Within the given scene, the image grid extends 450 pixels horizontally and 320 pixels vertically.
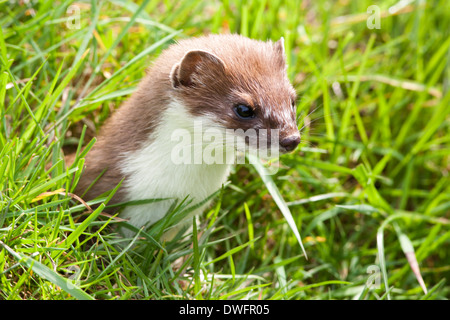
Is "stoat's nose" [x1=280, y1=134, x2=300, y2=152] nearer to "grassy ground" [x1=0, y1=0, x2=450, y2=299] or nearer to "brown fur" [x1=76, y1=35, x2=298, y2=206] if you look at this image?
"brown fur" [x1=76, y1=35, x2=298, y2=206]

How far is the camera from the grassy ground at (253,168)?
2574 millimetres

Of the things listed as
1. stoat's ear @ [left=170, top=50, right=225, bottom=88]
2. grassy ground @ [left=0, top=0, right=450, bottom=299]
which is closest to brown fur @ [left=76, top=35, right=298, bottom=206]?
stoat's ear @ [left=170, top=50, right=225, bottom=88]

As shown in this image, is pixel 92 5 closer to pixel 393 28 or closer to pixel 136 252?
pixel 136 252

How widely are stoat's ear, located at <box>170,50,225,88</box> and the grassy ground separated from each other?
49 centimetres

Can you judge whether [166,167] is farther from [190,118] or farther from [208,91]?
[208,91]

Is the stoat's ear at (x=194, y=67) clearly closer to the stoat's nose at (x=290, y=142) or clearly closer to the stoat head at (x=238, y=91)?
the stoat head at (x=238, y=91)

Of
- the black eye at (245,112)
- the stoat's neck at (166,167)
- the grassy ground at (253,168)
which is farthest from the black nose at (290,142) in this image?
the grassy ground at (253,168)

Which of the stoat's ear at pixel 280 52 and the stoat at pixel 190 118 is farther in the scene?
the stoat's ear at pixel 280 52

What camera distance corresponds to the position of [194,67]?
2674mm

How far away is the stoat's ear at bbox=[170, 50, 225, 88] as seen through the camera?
2.62 m

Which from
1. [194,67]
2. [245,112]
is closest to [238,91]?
[245,112]

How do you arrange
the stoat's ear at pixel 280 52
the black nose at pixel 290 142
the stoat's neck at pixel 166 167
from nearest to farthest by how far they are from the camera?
the black nose at pixel 290 142
the stoat's neck at pixel 166 167
the stoat's ear at pixel 280 52

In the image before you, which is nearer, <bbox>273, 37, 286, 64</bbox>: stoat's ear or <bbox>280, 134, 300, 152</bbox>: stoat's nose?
<bbox>280, 134, 300, 152</bbox>: stoat's nose

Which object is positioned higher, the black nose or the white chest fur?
the black nose
